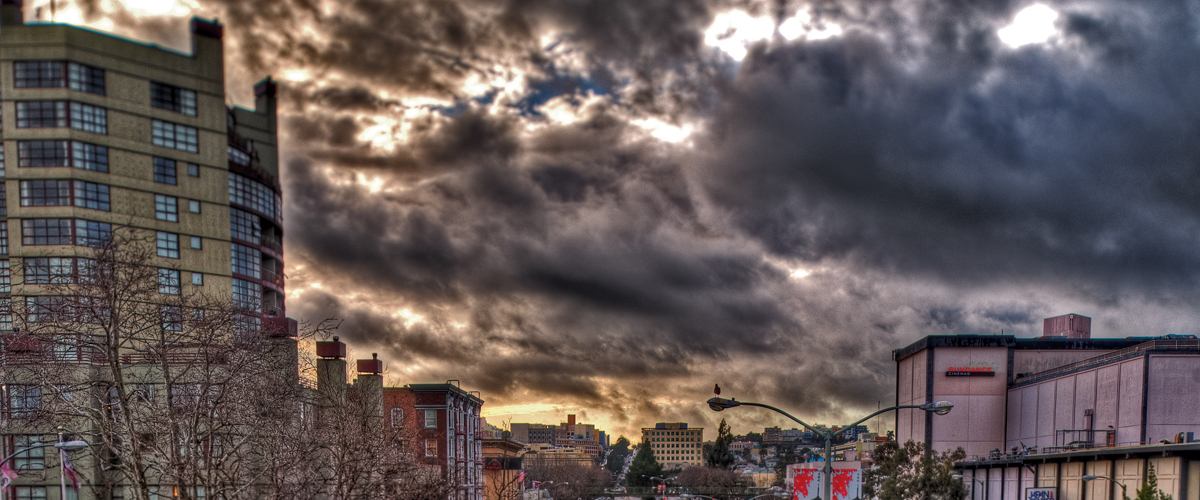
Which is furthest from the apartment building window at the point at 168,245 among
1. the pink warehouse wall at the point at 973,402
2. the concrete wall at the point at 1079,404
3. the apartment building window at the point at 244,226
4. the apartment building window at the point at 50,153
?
the concrete wall at the point at 1079,404

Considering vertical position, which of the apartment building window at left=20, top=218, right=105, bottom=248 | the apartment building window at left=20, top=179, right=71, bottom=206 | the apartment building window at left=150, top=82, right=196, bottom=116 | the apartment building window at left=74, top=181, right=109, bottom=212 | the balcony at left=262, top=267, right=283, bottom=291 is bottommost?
the apartment building window at left=20, top=218, right=105, bottom=248

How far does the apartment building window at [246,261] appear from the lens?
233 ft

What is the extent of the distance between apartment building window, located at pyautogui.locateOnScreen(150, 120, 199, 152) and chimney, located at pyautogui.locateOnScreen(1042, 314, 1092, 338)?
90.1 m

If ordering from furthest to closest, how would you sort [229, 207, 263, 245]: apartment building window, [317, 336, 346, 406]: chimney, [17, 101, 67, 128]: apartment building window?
[229, 207, 263, 245]: apartment building window → [17, 101, 67, 128]: apartment building window → [317, 336, 346, 406]: chimney

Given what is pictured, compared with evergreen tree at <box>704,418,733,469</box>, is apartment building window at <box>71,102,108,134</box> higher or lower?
lower

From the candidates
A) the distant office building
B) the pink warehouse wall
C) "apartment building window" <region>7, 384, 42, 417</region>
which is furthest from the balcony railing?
the pink warehouse wall

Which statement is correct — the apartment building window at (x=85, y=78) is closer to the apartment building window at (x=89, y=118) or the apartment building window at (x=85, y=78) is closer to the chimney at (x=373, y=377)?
the apartment building window at (x=89, y=118)

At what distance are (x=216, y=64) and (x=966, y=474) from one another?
276 ft

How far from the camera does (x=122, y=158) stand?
6431 cm

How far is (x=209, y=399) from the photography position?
2514 centimetres

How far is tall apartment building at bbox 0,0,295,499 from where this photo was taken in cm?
6134

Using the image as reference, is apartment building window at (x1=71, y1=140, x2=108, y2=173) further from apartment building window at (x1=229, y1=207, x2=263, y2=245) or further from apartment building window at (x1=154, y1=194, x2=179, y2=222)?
apartment building window at (x1=229, y1=207, x2=263, y2=245)

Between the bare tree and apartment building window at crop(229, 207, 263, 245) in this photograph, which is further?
apartment building window at crop(229, 207, 263, 245)

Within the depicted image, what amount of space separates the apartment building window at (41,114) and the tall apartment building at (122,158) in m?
0.08
